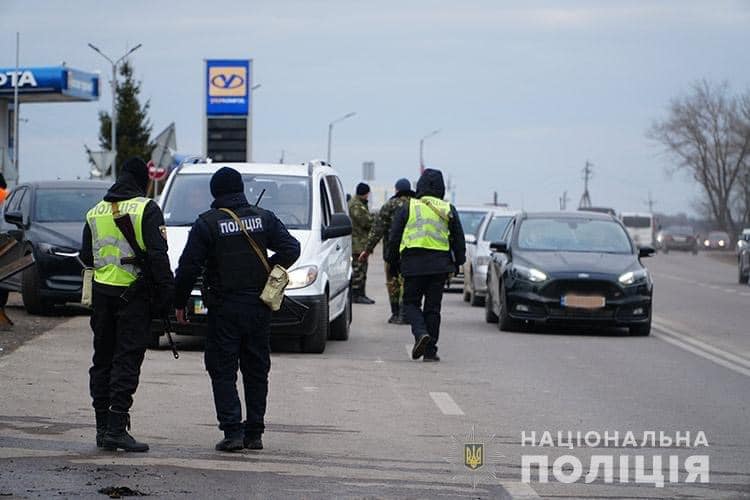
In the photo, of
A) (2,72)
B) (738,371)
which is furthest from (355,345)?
(2,72)

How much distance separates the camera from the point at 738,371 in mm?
14656

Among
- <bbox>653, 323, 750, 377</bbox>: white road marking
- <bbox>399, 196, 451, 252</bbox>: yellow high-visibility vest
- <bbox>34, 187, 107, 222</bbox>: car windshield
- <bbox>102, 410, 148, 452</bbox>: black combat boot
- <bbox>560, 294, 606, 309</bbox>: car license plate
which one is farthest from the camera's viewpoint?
<bbox>34, 187, 107, 222</bbox>: car windshield

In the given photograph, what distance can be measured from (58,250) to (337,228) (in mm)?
5211

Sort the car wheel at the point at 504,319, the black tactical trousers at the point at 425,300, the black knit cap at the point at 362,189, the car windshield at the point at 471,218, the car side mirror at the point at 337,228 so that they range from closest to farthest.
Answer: the black tactical trousers at the point at 425,300 → the car side mirror at the point at 337,228 → the car wheel at the point at 504,319 → the black knit cap at the point at 362,189 → the car windshield at the point at 471,218

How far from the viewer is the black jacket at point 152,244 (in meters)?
9.24

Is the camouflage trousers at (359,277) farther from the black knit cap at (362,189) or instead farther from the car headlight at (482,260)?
the car headlight at (482,260)

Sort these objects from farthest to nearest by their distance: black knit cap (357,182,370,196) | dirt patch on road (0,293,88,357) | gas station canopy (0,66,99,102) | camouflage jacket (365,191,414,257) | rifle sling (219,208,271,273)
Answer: gas station canopy (0,66,99,102) < black knit cap (357,182,370,196) < camouflage jacket (365,191,414,257) < dirt patch on road (0,293,88,357) < rifle sling (219,208,271,273)

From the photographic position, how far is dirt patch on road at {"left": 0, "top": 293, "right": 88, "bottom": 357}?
632 inches

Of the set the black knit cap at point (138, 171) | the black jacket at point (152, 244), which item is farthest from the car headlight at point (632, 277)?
the black jacket at point (152, 244)

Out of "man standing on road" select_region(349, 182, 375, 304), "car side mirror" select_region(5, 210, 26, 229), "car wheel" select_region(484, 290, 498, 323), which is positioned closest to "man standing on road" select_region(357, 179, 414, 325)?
"car wheel" select_region(484, 290, 498, 323)

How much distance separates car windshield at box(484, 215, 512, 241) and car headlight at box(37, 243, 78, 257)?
8.53m

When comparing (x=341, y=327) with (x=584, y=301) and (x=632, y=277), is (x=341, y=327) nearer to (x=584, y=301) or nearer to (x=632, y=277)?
(x=584, y=301)

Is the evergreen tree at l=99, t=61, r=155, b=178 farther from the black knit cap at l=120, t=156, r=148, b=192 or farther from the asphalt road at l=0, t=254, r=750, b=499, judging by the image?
the black knit cap at l=120, t=156, r=148, b=192

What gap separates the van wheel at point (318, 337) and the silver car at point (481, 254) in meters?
8.52
